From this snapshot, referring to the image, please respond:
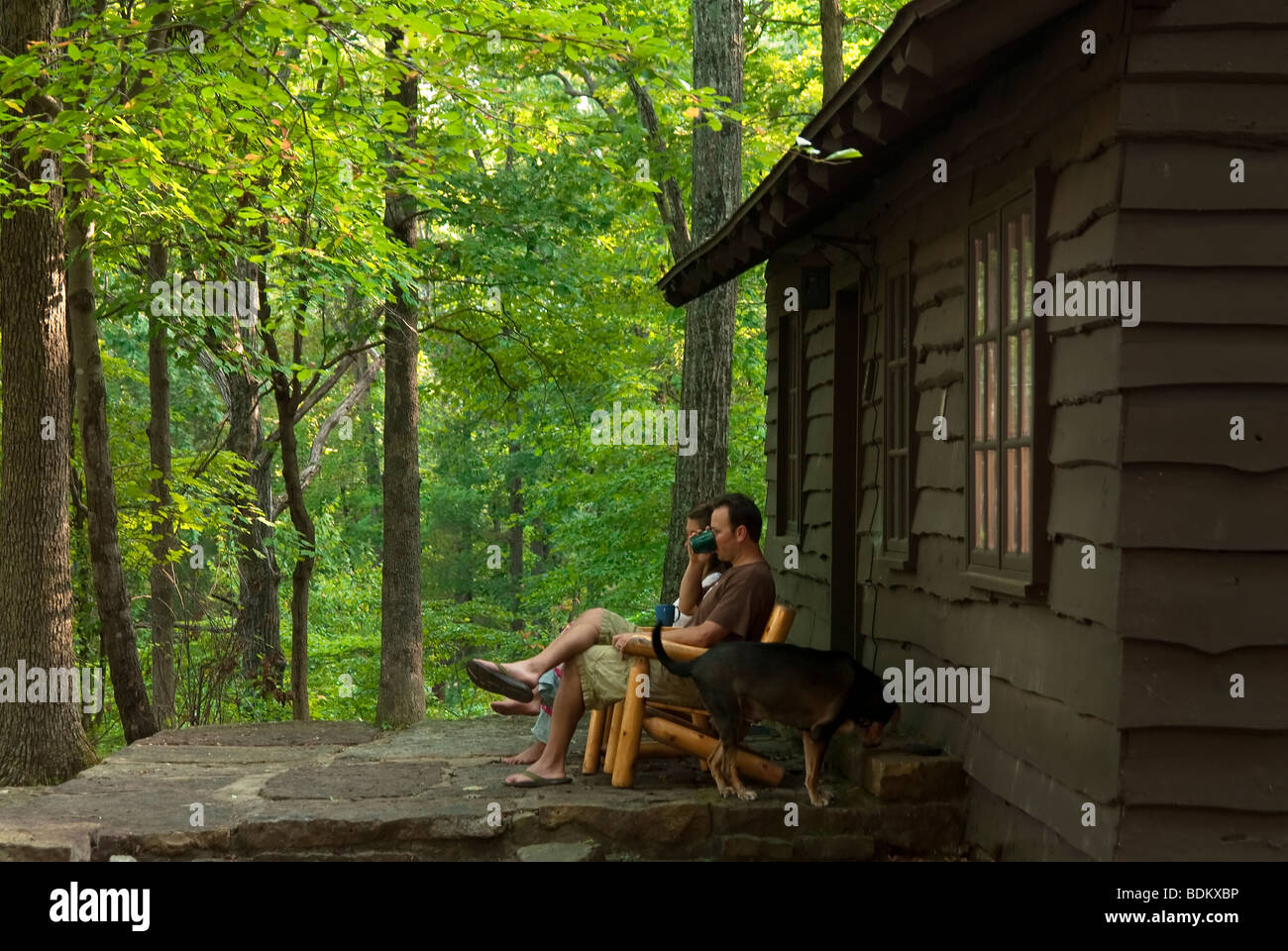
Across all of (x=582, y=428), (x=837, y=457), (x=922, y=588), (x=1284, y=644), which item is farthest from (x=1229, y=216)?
(x=582, y=428)

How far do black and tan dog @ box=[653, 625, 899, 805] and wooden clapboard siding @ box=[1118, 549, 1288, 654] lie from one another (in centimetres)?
178

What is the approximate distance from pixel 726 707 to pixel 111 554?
573cm

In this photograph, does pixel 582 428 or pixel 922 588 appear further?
pixel 582 428

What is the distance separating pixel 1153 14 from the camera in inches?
169

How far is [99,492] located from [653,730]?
517 cm

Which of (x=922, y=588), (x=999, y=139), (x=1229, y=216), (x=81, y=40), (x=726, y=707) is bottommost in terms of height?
(x=726, y=707)

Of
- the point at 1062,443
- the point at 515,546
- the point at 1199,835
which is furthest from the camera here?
the point at 515,546

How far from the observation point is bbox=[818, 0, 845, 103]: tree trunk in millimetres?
12188

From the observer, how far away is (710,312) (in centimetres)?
1273

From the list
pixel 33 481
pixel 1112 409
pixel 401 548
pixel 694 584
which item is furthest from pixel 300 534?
pixel 1112 409

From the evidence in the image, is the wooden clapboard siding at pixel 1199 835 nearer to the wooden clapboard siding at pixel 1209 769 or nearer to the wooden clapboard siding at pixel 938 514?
the wooden clapboard siding at pixel 1209 769

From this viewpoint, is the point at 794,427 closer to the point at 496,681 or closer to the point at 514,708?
the point at 514,708
